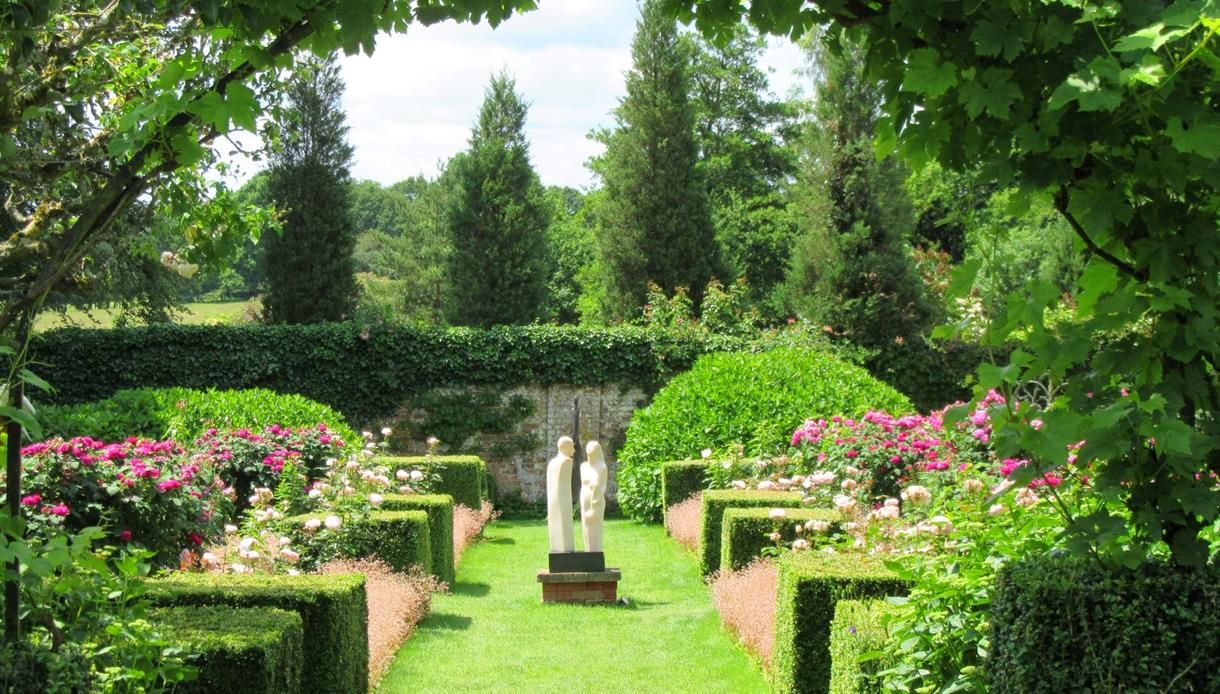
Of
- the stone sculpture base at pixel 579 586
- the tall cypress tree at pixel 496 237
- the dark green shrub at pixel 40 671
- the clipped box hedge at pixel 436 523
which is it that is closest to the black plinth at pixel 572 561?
the stone sculpture base at pixel 579 586

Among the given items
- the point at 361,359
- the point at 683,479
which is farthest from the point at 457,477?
the point at 361,359

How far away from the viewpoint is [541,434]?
1652 centimetres

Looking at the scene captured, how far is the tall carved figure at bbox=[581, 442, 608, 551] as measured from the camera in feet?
31.2

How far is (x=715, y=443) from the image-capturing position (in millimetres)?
13078

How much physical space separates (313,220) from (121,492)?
16.1 m

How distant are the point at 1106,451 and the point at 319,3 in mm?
2474

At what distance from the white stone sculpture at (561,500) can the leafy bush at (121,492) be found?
293 centimetres

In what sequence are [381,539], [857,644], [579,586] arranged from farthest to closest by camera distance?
[579,586]
[381,539]
[857,644]

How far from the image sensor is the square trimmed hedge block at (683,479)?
12.7 metres

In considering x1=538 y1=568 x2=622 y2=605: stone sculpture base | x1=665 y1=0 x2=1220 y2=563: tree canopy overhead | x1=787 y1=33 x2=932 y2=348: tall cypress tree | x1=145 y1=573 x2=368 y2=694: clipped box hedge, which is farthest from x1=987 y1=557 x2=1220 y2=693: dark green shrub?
x1=787 y1=33 x2=932 y2=348: tall cypress tree

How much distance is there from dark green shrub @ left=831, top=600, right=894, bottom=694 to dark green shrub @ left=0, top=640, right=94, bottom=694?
108 inches

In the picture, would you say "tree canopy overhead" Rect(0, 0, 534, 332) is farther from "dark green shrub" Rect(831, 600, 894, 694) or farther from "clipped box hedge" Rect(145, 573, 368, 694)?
"dark green shrub" Rect(831, 600, 894, 694)

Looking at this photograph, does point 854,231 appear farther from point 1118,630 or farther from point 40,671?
point 40,671

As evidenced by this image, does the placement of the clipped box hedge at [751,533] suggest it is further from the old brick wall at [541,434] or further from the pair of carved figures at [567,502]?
the old brick wall at [541,434]
